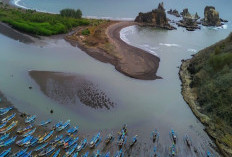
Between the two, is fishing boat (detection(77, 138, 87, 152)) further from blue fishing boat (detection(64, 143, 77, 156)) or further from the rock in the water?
the rock in the water

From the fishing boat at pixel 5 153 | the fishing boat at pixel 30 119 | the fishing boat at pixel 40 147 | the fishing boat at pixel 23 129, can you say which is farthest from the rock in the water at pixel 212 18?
the fishing boat at pixel 5 153

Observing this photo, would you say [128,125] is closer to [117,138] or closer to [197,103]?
[117,138]

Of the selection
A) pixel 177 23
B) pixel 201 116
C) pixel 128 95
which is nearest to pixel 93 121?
pixel 128 95

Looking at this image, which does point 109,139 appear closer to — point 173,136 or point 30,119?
point 173,136

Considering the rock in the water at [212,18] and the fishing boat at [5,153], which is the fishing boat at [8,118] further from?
the rock in the water at [212,18]

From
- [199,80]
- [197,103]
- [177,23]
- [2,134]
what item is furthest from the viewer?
[177,23]

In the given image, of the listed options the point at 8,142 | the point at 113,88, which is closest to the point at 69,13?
the point at 113,88
